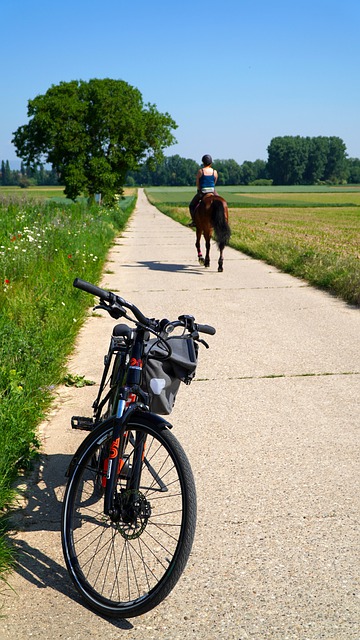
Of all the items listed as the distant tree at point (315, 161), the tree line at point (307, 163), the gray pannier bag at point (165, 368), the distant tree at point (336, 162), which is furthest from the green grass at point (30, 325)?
the distant tree at point (336, 162)

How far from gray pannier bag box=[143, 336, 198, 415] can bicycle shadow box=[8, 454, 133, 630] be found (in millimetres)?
926

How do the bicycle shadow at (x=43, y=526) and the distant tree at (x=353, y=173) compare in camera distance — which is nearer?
the bicycle shadow at (x=43, y=526)

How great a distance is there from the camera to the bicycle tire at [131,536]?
9.59 ft

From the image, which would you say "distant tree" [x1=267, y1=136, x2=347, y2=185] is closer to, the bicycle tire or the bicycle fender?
the bicycle tire

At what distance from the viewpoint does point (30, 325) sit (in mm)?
6992

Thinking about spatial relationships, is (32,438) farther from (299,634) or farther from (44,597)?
(299,634)

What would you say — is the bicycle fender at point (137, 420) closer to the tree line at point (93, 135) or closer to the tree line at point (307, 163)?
the tree line at point (93, 135)

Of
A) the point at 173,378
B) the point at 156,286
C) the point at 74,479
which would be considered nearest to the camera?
the point at 74,479

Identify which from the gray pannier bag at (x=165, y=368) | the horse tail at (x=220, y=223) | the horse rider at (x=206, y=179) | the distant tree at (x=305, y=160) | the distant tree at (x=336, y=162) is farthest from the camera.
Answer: the distant tree at (x=336, y=162)

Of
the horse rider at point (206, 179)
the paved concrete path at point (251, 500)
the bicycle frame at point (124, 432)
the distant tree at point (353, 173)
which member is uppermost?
the horse rider at point (206, 179)

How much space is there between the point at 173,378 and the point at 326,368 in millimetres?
4052

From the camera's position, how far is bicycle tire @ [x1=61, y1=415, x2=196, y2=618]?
2.92 m

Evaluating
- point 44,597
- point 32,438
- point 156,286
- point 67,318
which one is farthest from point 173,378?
point 156,286

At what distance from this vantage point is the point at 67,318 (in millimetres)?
8195
